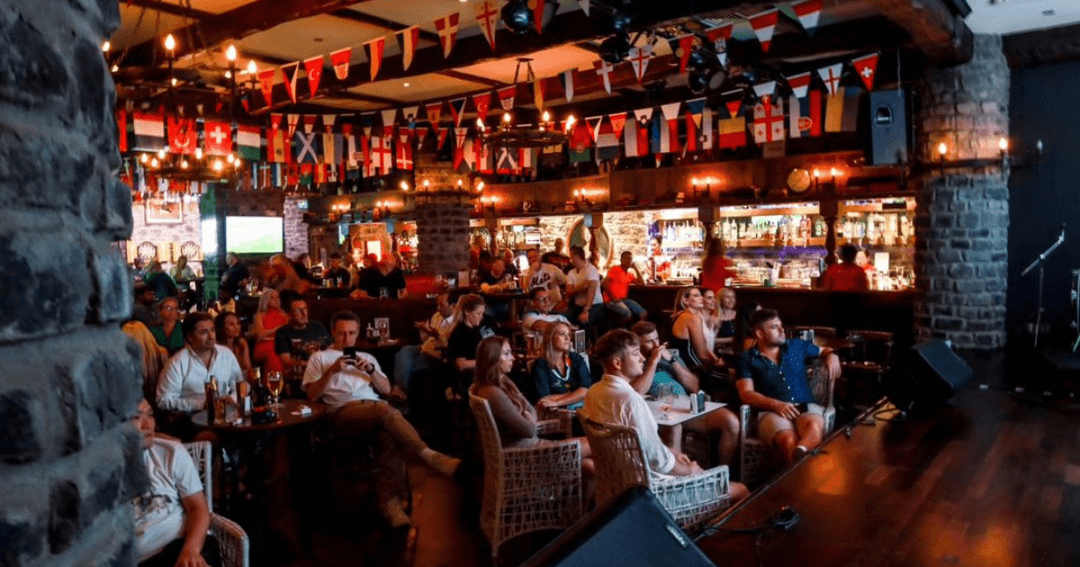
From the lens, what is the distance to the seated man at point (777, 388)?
16.4 ft

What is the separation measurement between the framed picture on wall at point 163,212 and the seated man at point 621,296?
14.4 meters

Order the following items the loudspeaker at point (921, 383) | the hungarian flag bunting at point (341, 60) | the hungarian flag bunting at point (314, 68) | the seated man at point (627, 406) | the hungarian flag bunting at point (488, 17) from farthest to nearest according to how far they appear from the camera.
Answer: the hungarian flag bunting at point (314, 68)
the hungarian flag bunting at point (341, 60)
the hungarian flag bunting at point (488, 17)
the loudspeaker at point (921, 383)
the seated man at point (627, 406)

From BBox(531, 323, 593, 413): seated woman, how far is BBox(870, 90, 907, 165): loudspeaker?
4868 millimetres

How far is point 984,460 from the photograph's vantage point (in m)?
4.41

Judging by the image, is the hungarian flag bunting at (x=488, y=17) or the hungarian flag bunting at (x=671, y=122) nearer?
the hungarian flag bunting at (x=488, y=17)

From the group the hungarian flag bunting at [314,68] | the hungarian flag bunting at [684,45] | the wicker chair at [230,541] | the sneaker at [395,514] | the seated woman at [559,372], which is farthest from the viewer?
the hungarian flag bunting at [314,68]

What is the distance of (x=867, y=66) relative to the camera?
8219 mm

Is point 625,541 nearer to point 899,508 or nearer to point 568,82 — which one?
point 899,508

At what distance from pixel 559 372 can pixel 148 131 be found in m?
6.83

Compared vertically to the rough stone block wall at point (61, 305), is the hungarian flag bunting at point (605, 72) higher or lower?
higher

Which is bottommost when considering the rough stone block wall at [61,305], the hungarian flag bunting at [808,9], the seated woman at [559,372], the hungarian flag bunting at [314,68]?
the seated woman at [559,372]

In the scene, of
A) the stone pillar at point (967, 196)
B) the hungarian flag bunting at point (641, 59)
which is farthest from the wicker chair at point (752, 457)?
the stone pillar at point (967, 196)

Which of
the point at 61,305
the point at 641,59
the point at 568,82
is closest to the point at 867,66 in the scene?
the point at 641,59

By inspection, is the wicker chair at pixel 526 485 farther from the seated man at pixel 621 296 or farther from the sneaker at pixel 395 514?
the seated man at pixel 621 296
